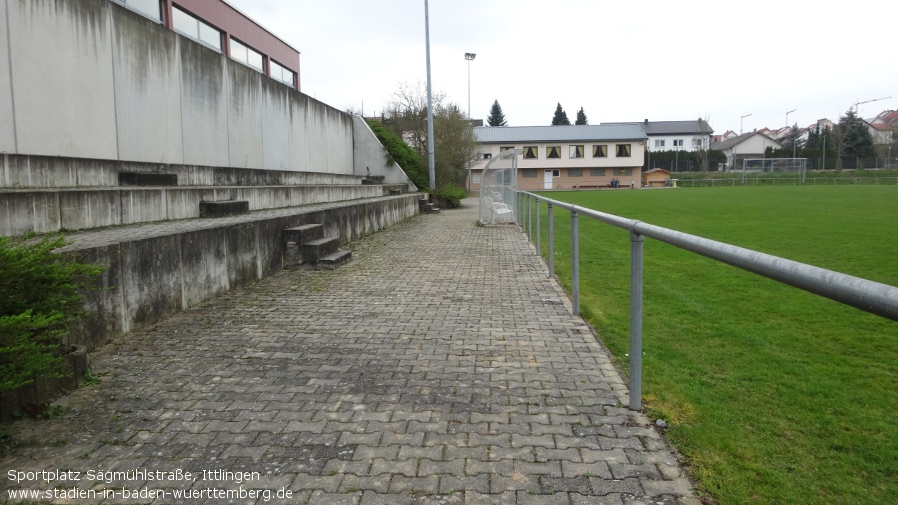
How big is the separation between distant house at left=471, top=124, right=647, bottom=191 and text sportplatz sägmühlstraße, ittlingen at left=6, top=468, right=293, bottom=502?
64519 millimetres

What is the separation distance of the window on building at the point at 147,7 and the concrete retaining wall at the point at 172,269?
11.2 metres

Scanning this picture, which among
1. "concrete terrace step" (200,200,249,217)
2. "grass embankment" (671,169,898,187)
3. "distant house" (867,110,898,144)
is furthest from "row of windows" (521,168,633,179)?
"concrete terrace step" (200,200,249,217)

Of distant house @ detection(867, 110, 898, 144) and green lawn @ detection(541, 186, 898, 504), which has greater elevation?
distant house @ detection(867, 110, 898, 144)

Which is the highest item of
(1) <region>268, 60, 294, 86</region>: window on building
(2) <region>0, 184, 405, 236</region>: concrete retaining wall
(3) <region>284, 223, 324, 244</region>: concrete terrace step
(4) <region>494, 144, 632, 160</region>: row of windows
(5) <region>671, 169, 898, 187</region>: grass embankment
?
(1) <region>268, 60, 294, 86</region>: window on building

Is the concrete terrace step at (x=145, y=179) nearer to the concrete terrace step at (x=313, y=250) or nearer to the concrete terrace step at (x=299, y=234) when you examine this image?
the concrete terrace step at (x=299, y=234)

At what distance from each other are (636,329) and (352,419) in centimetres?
167

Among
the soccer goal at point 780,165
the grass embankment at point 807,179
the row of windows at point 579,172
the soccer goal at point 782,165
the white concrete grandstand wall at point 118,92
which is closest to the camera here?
the white concrete grandstand wall at point 118,92

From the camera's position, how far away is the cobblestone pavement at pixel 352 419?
106 inches

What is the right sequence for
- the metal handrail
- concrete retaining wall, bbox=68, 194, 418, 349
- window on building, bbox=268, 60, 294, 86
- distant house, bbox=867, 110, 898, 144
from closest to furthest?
the metal handrail, concrete retaining wall, bbox=68, 194, 418, 349, window on building, bbox=268, 60, 294, 86, distant house, bbox=867, 110, 898, 144

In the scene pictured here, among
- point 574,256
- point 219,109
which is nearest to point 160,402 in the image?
point 574,256

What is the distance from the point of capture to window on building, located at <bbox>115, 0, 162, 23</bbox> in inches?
656

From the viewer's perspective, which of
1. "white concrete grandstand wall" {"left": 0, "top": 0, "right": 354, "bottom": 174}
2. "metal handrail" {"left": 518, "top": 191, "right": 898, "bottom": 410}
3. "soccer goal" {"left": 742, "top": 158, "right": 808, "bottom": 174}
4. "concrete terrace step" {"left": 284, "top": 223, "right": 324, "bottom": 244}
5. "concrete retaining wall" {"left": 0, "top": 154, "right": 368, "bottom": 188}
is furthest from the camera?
"soccer goal" {"left": 742, "top": 158, "right": 808, "bottom": 174}

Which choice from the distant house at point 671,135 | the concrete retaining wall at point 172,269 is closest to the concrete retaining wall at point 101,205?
the concrete retaining wall at point 172,269

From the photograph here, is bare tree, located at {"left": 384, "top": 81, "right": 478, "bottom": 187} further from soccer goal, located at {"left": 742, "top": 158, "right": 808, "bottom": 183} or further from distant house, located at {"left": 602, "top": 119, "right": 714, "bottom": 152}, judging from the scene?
distant house, located at {"left": 602, "top": 119, "right": 714, "bottom": 152}
